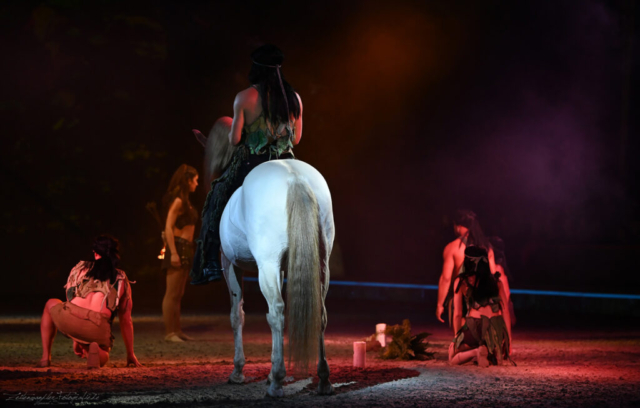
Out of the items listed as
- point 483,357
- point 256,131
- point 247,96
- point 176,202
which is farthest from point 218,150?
point 176,202

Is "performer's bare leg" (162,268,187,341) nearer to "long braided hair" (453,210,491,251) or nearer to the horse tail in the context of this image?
"long braided hair" (453,210,491,251)

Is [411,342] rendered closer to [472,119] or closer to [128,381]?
[128,381]

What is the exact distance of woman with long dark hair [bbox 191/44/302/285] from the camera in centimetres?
620

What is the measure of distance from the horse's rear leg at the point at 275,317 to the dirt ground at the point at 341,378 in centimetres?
12

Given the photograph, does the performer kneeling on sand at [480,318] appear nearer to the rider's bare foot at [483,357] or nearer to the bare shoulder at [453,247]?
the rider's bare foot at [483,357]

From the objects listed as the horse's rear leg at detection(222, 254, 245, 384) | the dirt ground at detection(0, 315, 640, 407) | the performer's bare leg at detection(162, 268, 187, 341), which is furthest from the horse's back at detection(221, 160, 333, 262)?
the performer's bare leg at detection(162, 268, 187, 341)

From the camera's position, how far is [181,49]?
2180 centimetres

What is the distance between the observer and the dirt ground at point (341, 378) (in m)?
5.48

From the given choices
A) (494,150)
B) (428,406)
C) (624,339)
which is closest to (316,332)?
(428,406)

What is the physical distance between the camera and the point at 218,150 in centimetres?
667

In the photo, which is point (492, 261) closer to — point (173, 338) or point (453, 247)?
point (453, 247)

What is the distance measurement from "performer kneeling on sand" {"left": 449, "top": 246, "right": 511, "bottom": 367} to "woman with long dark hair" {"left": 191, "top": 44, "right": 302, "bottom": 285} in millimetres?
2496

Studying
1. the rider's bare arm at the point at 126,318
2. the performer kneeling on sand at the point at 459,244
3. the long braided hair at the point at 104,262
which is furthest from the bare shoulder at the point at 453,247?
the long braided hair at the point at 104,262

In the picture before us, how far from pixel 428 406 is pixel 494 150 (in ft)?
52.9
